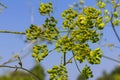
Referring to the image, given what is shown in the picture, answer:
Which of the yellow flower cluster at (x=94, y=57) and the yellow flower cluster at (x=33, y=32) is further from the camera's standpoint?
the yellow flower cluster at (x=33, y=32)

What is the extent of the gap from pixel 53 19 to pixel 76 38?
360 millimetres

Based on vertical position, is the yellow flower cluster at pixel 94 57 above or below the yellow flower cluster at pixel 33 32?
below

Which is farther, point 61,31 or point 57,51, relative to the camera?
point 61,31

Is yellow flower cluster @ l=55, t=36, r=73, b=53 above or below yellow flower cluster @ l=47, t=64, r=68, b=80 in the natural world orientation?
above

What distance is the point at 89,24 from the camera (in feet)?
11.8

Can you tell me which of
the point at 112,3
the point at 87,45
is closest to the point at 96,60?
the point at 87,45

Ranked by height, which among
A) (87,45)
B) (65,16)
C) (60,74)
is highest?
(65,16)

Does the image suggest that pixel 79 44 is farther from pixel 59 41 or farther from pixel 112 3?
pixel 112 3

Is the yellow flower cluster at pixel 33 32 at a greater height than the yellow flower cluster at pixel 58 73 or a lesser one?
greater

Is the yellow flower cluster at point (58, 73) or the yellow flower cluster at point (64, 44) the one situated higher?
the yellow flower cluster at point (64, 44)

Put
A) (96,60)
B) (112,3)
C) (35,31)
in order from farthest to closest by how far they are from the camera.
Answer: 1. (112,3)
2. (35,31)
3. (96,60)

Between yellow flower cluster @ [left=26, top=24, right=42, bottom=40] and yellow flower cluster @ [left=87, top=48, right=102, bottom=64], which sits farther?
yellow flower cluster @ [left=26, top=24, right=42, bottom=40]

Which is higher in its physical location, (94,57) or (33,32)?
(33,32)

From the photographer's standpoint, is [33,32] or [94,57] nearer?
[94,57]
